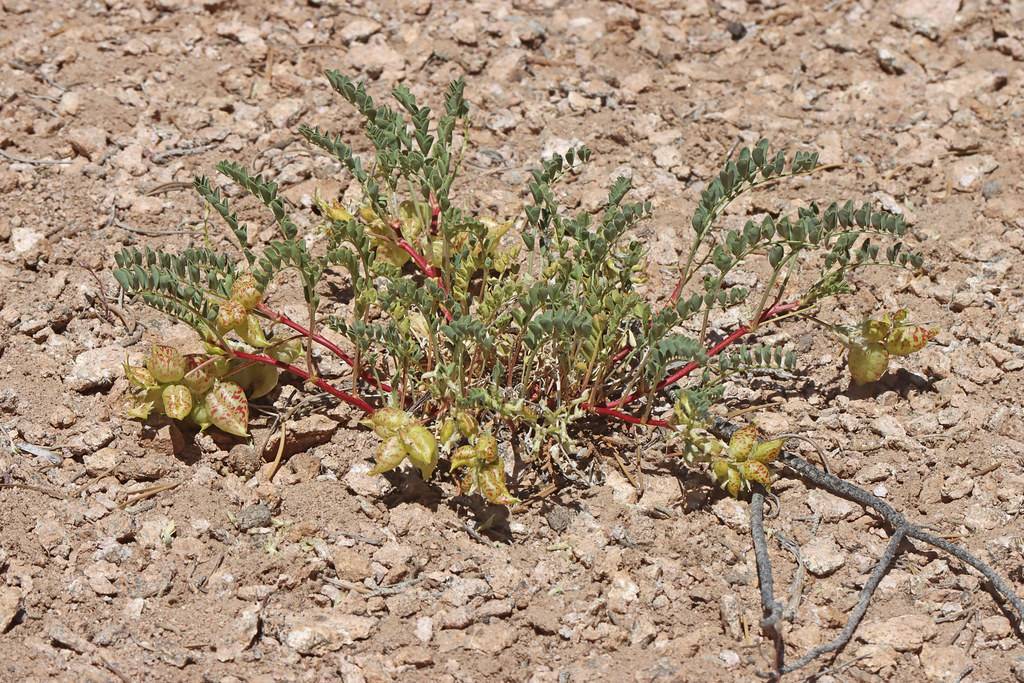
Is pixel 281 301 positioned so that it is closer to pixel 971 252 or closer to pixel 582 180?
pixel 582 180

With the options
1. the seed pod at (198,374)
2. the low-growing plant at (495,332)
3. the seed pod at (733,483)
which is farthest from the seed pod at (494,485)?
the seed pod at (198,374)

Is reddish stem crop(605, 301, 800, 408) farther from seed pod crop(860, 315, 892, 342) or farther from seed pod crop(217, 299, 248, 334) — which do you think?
seed pod crop(217, 299, 248, 334)

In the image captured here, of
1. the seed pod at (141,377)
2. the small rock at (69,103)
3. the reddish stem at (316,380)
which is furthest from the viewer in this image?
the small rock at (69,103)

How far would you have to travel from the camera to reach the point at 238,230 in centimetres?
285

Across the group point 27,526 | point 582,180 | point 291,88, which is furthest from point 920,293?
point 27,526

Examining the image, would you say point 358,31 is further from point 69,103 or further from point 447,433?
point 447,433

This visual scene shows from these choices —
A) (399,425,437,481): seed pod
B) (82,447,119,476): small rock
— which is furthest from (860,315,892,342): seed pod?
(82,447,119,476): small rock

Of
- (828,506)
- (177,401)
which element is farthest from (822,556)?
(177,401)

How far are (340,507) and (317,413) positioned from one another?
1.16 feet

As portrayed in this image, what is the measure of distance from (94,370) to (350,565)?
3.32 ft

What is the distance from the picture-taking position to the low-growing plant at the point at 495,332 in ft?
8.96

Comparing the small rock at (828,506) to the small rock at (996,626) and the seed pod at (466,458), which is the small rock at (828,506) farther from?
the seed pod at (466,458)

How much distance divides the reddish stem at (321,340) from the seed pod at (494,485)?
45cm

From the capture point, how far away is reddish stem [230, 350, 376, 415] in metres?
2.98
